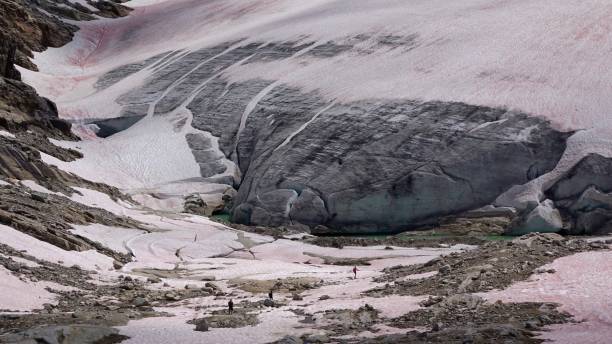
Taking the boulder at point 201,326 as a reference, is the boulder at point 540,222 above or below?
above

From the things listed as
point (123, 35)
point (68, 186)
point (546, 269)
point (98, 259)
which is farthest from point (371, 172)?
point (123, 35)

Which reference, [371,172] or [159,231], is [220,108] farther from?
[159,231]

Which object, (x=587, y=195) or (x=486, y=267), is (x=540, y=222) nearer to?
(x=587, y=195)

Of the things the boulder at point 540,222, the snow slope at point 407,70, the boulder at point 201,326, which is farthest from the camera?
the snow slope at point 407,70

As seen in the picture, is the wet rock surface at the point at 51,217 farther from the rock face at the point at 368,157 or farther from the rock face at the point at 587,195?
the rock face at the point at 587,195

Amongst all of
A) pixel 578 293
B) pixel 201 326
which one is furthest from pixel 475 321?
pixel 201 326

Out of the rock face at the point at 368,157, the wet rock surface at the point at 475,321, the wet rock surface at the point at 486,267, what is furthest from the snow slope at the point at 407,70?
the wet rock surface at the point at 475,321

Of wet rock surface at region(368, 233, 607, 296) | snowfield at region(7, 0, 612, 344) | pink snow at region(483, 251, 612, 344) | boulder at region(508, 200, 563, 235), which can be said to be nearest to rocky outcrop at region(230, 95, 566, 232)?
snowfield at region(7, 0, 612, 344)

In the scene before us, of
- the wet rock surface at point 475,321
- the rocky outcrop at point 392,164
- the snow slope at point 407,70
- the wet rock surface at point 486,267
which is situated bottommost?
the wet rock surface at point 475,321
